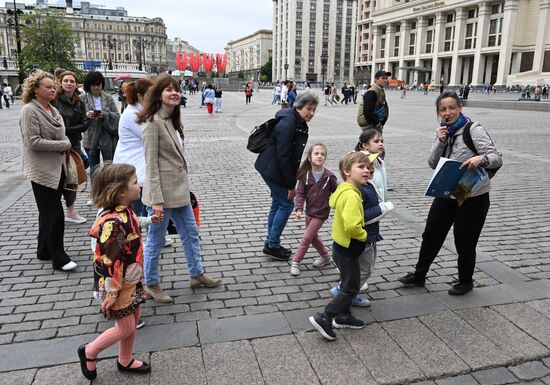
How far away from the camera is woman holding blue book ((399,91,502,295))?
3762mm

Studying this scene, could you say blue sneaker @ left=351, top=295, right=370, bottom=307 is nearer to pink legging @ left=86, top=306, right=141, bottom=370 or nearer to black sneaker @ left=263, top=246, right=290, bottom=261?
black sneaker @ left=263, top=246, right=290, bottom=261

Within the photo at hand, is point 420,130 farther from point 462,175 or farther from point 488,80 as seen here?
point 488,80

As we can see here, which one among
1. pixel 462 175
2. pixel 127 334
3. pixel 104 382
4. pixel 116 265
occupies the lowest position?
pixel 104 382

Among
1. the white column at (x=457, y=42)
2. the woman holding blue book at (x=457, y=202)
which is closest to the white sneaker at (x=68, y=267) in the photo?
the woman holding blue book at (x=457, y=202)

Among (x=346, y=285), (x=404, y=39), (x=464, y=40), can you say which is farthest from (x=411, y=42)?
(x=346, y=285)

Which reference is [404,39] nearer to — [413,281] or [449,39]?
[449,39]

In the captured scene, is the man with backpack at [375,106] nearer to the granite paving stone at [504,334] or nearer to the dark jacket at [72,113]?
the granite paving stone at [504,334]

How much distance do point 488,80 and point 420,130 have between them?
65.0 metres

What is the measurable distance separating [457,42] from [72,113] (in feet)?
267

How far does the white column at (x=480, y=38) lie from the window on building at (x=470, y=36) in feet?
6.81

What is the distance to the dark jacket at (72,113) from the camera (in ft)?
19.6

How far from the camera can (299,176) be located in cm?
459

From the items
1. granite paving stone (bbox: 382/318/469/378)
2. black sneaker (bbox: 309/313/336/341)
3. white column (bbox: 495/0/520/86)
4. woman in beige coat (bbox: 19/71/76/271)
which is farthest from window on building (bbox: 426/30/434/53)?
black sneaker (bbox: 309/313/336/341)

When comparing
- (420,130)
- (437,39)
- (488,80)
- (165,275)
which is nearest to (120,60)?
(437,39)
